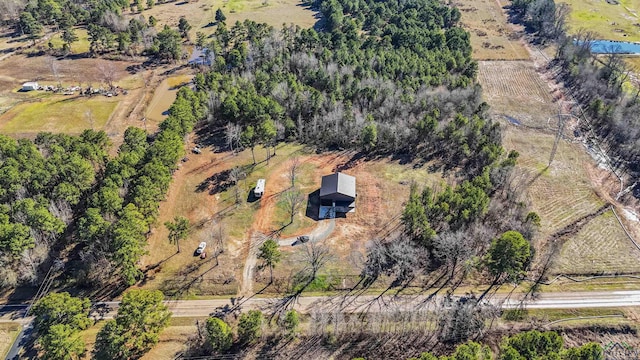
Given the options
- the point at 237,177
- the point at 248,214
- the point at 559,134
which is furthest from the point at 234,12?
the point at 559,134

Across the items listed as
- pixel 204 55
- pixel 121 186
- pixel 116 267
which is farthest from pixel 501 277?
pixel 204 55

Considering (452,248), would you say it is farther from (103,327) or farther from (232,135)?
(232,135)

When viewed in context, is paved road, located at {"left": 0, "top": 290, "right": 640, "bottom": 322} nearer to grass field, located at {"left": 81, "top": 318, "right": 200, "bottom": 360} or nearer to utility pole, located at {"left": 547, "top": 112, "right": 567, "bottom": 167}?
grass field, located at {"left": 81, "top": 318, "right": 200, "bottom": 360}

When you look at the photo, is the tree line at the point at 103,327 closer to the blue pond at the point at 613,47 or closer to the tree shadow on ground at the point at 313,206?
the tree shadow on ground at the point at 313,206

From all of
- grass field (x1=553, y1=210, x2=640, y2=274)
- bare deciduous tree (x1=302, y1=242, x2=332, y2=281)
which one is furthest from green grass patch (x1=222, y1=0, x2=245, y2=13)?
grass field (x1=553, y1=210, x2=640, y2=274)

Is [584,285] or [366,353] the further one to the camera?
[584,285]

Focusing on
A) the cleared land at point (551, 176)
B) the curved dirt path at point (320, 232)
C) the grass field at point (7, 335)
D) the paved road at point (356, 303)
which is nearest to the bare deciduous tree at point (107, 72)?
the grass field at point (7, 335)

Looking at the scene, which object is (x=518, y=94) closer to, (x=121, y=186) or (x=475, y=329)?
(x=475, y=329)
